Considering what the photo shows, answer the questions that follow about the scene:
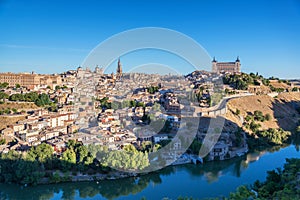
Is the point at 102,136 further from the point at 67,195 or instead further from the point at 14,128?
the point at 14,128

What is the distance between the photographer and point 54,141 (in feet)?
20.7

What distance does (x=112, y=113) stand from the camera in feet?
30.0

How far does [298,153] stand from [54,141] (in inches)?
248

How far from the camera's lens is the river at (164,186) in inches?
187

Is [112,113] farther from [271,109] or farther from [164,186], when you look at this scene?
[271,109]

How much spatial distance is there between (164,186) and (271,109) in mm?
8090

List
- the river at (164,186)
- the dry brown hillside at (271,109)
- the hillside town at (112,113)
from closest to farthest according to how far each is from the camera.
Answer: the river at (164,186), the hillside town at (112,113), the dry brown hillside at (271,109)

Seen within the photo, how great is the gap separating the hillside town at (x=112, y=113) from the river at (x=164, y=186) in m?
0.55

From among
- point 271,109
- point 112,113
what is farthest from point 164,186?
point 271,109

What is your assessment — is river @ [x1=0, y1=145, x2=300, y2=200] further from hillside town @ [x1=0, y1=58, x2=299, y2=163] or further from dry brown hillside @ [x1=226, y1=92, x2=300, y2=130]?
dry brown hillside @ [x1=226, y1=92, x2=300, y2=130]

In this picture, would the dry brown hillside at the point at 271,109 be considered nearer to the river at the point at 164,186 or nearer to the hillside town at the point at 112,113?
the hillside town at the point at 112,113

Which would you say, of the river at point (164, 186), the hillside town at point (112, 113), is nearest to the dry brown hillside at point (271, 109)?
the hillside town at point (112, 113)

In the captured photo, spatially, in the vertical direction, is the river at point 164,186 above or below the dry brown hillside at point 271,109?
below

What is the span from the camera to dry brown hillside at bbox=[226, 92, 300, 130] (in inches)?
393
